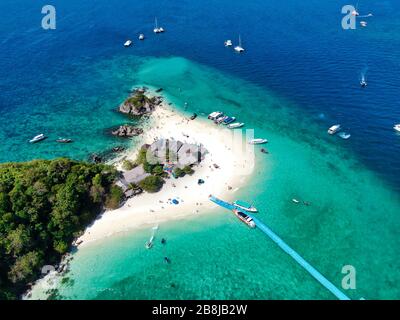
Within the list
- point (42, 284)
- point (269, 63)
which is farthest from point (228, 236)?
point (269, 63)

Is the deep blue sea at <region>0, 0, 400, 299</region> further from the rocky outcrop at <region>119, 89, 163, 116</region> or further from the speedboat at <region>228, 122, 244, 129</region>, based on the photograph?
the speedboat at <region>228, 122, 244, 129</region>

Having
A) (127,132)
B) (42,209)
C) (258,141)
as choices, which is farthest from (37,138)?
(258,141)

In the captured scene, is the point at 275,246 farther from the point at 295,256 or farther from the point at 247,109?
the point at 247,109

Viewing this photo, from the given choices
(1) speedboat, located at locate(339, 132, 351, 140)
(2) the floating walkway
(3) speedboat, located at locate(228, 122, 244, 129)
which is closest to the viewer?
(2) the floating walkway

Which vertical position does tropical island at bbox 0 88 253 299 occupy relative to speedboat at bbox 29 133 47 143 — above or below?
below

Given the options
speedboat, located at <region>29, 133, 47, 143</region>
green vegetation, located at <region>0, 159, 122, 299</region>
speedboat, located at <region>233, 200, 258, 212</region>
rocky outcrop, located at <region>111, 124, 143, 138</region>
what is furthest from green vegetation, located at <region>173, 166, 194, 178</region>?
speedboat, located at <region>29, 133, 47, 143</region>
